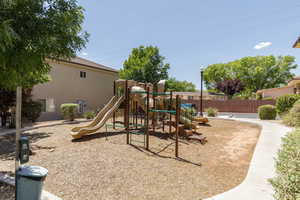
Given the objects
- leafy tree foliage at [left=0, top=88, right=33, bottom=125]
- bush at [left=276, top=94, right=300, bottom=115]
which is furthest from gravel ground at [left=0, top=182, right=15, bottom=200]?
bush at [left=276, top=94, right=300, bottom=115]

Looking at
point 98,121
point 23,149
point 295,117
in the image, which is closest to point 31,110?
point 98,121

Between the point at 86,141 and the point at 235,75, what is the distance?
5044 cm

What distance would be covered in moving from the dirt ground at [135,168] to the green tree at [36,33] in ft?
7.96

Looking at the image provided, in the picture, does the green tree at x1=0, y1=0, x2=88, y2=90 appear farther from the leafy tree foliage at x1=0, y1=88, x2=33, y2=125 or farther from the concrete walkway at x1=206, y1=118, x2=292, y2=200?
the leafy tree foliage at x1=0, y1=88, x2=33, y2=125

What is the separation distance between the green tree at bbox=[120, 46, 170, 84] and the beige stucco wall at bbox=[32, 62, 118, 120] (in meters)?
3.81

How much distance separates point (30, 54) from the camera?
2.48 meters

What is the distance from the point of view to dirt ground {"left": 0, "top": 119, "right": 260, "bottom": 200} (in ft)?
10.5

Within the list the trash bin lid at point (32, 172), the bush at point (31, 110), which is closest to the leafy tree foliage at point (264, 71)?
the bush at point (31, 110)

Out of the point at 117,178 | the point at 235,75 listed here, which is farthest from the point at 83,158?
the point at 235,75

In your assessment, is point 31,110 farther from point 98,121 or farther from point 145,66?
point 145,66

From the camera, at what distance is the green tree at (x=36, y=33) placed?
2393 millimetres

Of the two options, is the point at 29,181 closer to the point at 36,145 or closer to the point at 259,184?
the point at 259,184

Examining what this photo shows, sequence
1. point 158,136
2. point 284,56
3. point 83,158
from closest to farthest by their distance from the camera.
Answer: point 83,158 < point 158,136 < point 284,56

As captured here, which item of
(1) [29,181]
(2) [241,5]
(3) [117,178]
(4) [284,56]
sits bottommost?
(3) [117,178]
